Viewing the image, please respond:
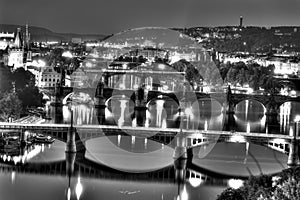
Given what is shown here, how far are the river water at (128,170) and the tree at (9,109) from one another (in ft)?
2.65

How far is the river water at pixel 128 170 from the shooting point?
8.05 m

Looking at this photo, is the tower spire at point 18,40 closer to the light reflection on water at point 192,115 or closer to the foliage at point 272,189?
the light reflection on water at point 192,115

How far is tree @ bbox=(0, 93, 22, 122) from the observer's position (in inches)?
486

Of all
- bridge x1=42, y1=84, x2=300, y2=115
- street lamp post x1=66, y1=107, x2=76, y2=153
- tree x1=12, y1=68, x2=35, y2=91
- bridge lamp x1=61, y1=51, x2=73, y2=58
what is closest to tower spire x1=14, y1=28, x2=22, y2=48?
bridge lamp x1=61, y1=51, x2=73, y2=58

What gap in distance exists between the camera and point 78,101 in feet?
54.1

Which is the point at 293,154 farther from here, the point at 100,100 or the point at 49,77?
the point at 49,77

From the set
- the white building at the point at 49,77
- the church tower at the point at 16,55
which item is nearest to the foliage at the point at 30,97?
the white building at the point at 49,77

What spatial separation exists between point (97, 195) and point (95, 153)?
6.76 feet

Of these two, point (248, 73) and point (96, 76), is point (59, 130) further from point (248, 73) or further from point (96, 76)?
point (248, 73)

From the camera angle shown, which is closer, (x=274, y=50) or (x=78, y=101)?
(x=78, y=101)

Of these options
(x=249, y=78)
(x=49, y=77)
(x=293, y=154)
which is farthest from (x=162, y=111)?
(x=249, y=78)

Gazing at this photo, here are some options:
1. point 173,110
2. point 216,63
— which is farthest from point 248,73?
point 173,110

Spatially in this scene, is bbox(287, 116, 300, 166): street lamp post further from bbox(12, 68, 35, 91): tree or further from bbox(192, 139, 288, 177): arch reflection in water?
bbox(12, 68, 35, 91): tree

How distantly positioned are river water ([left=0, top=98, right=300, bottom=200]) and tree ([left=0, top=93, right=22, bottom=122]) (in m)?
0.81
